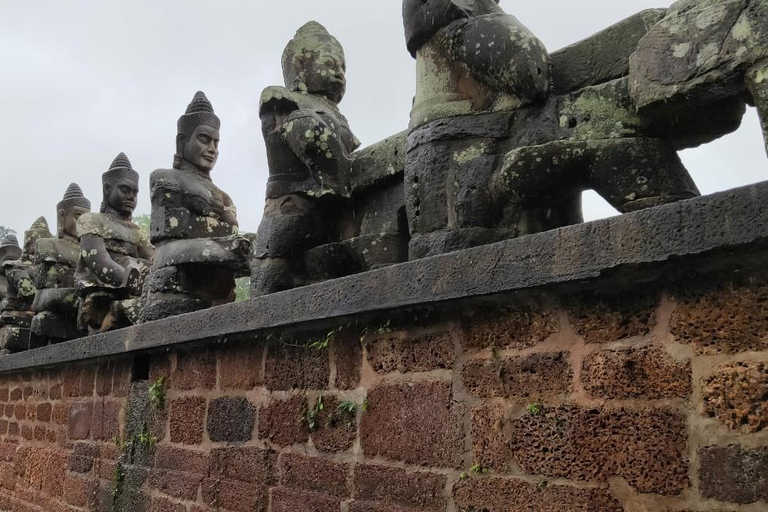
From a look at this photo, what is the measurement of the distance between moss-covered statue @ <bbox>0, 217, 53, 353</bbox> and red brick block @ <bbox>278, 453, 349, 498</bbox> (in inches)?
199

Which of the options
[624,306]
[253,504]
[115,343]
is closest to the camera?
[624,306]

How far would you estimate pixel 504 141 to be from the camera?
3.10 meters

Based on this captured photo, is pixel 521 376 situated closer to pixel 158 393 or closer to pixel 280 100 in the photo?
pixel 280 100

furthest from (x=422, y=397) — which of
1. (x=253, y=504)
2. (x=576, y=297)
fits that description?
(x=253, y=504)

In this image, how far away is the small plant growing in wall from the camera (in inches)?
194

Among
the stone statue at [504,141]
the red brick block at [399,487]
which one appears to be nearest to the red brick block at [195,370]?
the red brick block at [399,487]

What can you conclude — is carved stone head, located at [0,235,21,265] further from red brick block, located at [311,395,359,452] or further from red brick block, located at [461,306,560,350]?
red brick block, located at [461,306,560,350]

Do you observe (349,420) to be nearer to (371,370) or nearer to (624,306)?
(371,370)

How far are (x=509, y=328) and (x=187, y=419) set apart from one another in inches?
101

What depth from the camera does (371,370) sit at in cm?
328

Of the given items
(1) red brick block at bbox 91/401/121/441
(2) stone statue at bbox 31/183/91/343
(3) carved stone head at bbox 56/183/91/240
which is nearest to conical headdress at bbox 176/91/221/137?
(1) red brick block at bbox 91/401/121/441

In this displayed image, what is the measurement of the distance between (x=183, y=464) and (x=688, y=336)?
3.23 metres

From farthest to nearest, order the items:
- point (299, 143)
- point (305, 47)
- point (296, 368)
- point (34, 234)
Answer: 1. point (34, 234)
2. point (305, 47)
3. point (299, 143)
4. point (296, 368)

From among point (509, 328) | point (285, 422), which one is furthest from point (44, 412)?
point (509, 328)
